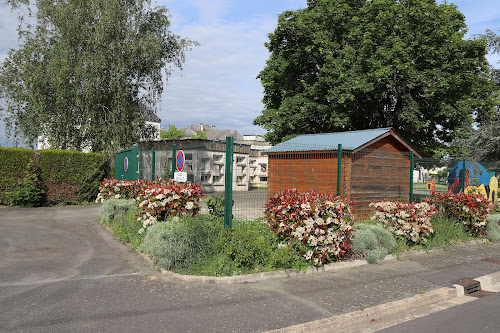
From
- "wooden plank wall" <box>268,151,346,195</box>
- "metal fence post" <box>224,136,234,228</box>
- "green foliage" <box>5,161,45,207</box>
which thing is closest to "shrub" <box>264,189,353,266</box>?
"metal fence post" <box>224,136,234,228</box>

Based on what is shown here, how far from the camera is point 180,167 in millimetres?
8953

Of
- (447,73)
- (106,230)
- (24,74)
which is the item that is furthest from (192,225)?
(24,74)

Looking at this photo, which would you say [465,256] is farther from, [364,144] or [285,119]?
[285,119]

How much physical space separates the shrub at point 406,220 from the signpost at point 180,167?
4.63 m

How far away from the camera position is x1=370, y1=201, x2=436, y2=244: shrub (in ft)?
27.8

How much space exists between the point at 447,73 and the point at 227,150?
14371mm

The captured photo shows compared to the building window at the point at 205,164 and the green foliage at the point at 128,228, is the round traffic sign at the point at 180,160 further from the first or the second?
the green foliage at the point at 128,228

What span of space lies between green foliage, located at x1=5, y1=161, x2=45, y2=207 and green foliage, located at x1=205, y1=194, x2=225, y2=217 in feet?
36.3

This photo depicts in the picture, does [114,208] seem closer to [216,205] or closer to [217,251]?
[216,205]

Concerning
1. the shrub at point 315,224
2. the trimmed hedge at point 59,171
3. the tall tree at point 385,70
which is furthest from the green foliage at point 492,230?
the trimmed hedge at point 59,171

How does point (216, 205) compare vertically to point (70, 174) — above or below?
below

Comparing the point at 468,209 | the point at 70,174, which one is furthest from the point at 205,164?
the point at 70,174

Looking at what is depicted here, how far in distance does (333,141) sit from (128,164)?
23.6 feet

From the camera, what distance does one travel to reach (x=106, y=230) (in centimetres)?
1066
